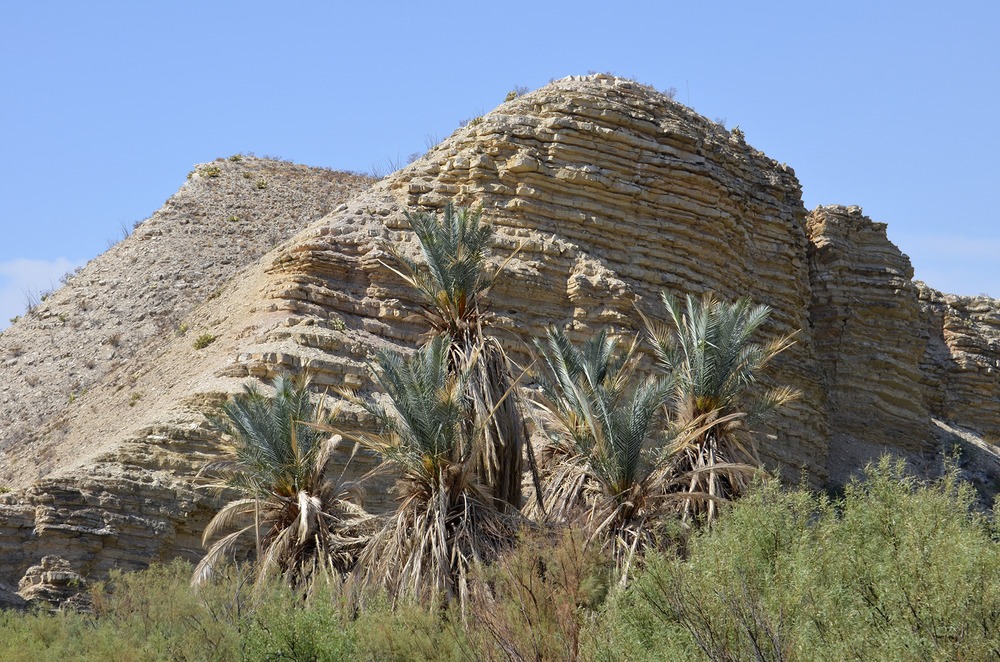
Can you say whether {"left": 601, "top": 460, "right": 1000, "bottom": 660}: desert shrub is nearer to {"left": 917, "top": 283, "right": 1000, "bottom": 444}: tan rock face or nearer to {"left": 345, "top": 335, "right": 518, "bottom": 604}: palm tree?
Answer: {"left": 345, "top": 335, "right": 518, "bottom": 604}: palm tree

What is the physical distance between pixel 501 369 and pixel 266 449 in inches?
161

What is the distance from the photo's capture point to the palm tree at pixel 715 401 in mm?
17453

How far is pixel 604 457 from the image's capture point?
16438 mm

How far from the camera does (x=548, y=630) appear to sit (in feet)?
43.6

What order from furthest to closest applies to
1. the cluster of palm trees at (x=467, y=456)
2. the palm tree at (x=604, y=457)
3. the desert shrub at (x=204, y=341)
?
the desert shrub at (x=204, y=341)
the palm tree at (x=604, y=457)
the cluster of palm trees at (x=467, y=456)

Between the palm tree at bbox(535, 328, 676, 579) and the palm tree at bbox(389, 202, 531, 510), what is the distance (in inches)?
37.4

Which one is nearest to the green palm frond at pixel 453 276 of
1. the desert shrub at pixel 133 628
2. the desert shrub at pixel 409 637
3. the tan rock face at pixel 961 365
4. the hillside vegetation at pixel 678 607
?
the hillside vegetation at pixel 678 607

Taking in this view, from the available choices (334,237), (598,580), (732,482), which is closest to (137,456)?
(334,237)

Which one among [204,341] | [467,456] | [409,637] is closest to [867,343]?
[204,341]

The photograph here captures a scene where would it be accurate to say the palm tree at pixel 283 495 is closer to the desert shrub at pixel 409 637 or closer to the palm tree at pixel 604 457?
the desert shrub at pixel 409 637

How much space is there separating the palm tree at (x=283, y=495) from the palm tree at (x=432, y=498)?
1171mm

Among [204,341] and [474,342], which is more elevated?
[204,341]

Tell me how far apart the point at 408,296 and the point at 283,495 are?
7.77 metres

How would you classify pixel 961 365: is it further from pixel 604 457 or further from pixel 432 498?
pixel 432 498
